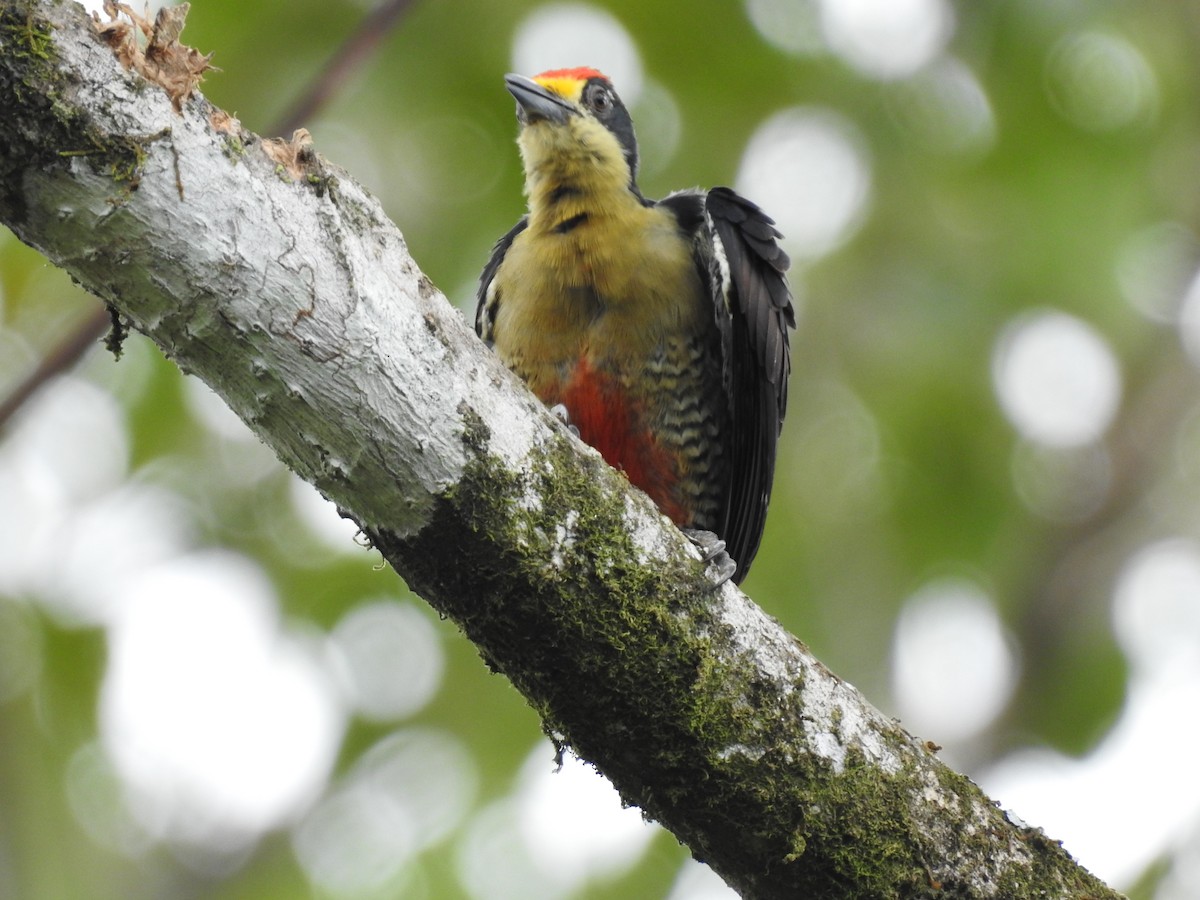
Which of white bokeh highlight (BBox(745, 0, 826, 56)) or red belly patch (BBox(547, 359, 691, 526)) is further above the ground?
white bokeh highlight (BBox(745, 0, 826, 56))

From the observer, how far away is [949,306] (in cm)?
755

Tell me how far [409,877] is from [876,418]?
4.10 meters

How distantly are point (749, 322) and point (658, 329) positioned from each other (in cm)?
34

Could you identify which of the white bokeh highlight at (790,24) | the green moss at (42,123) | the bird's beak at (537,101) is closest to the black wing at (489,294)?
the bird's beak at (537,101)

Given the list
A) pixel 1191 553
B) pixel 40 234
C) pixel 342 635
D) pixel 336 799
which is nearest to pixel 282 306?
pixel 40 234

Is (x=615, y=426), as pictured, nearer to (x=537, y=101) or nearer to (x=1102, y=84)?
(x=537, y=101)

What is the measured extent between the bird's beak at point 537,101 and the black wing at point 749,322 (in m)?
0.78

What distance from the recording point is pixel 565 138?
5.28m

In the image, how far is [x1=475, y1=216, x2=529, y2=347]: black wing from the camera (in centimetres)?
527

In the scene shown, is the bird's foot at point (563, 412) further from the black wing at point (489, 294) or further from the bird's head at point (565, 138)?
the bird's head at point (565, 138)

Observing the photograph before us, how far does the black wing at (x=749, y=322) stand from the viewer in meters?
4.89

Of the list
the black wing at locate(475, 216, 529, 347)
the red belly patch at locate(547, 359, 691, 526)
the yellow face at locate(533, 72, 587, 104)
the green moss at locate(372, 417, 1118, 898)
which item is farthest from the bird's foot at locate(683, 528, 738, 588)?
the yellow face at locate(533, 72, 587, 104)

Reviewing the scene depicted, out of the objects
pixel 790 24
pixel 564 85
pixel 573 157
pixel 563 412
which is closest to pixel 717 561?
pixel 563 412

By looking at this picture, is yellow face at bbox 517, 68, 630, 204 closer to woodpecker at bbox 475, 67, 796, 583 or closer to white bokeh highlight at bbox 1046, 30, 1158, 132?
woodpecker at bbox 475, 67, 796, 583
